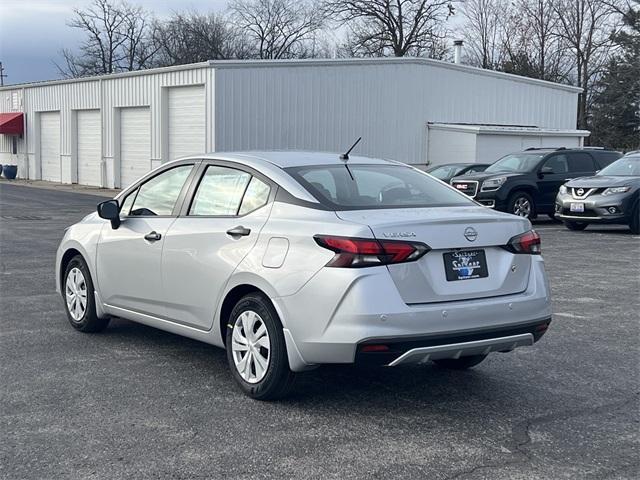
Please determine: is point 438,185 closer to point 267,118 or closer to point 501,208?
point 501,208

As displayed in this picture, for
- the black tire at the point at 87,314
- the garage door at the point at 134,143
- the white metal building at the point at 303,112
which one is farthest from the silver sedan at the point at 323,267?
the garage door at the point at 134,143

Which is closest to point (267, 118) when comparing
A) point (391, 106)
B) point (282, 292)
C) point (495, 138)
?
point (391, 106)

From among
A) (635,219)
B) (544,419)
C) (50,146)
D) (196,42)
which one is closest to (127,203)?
(544,419)

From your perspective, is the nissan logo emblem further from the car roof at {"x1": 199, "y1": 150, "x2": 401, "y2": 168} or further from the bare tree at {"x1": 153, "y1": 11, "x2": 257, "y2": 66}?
the bare tree at {"x1": 153, "y1": 11, "x2": 257, "y2": 66}

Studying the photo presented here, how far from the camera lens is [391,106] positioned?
96.8ft

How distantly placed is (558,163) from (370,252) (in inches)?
637

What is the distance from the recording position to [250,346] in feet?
17.8

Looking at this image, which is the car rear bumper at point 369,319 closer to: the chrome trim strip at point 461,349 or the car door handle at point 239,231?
the chrome trim strip at point 461,349

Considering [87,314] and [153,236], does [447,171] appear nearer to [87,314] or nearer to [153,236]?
[87,314]

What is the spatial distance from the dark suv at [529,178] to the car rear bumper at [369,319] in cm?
→ 1391

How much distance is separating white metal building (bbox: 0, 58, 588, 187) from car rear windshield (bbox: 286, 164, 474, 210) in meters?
20.5

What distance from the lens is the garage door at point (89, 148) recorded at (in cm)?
3391

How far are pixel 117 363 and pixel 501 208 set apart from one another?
1364cm

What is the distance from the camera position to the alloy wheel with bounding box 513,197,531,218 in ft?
62.6
